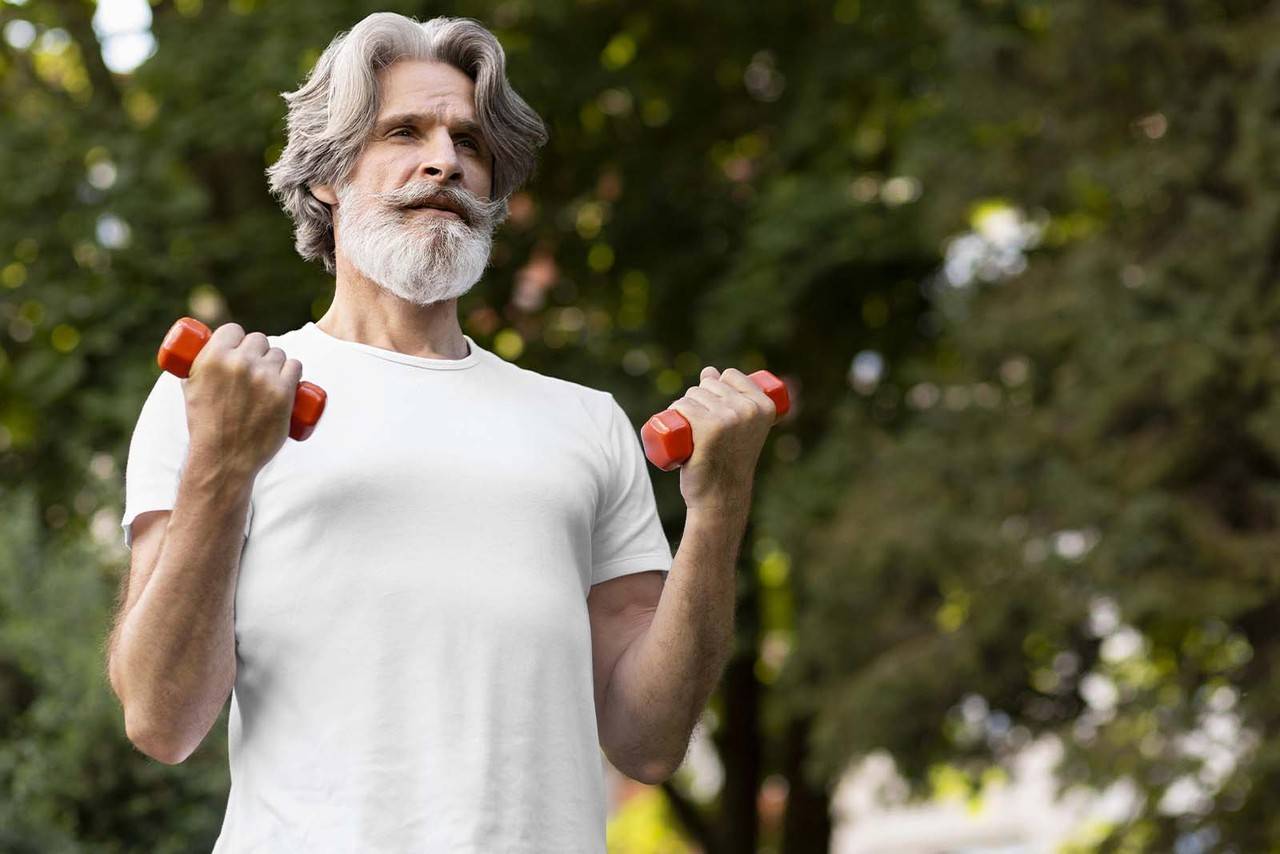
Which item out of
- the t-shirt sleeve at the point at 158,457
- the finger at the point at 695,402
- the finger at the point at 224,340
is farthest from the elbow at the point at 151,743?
the finger at the point at 695,402

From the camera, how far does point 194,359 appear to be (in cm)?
202

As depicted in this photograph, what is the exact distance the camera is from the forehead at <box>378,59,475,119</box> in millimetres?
2449

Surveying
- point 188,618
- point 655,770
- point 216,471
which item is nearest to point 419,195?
point 216,471

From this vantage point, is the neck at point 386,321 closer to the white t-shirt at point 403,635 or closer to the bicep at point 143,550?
the white t-shirt at point 403,635

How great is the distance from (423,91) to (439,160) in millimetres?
111

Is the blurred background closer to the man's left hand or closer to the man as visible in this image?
the man

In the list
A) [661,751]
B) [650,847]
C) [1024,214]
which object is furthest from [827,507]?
[650,847]

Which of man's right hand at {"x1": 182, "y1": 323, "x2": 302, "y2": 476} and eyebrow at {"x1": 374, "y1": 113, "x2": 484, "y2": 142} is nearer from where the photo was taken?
man's right hand at {"x1": 182, "y1": 323, "x2": 302, "y2": 476}

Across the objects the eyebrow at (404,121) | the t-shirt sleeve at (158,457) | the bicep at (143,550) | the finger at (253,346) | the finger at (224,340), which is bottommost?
the bicep at (143,550)

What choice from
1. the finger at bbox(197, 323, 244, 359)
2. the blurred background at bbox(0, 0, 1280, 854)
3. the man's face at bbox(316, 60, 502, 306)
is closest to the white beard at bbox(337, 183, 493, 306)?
the man's face at bbox(316, 60, 502, 306)

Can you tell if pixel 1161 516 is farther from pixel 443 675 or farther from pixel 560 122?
pixel 443 675

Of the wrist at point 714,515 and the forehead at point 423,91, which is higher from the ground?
the forehead at point 423,91

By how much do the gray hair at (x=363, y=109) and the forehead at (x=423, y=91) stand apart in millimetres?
12

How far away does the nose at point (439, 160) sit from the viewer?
2.43 m
